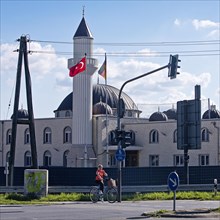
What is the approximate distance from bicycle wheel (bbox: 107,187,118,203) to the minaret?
41488 millimetres

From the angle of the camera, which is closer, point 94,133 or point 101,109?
point 94,133

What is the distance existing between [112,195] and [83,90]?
4348cm

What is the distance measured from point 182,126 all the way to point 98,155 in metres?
47.5

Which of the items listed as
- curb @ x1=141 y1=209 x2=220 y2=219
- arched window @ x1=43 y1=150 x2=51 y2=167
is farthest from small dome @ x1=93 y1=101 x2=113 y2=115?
curb @ x1=141 y1=209 x2=220 y2=219

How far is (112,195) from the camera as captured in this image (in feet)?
102

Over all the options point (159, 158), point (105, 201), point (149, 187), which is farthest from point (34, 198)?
point (159, 158)

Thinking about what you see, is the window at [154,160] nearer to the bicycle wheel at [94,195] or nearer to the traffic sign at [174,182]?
the bicycle wheel at [94,195]

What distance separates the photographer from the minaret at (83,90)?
72.6m

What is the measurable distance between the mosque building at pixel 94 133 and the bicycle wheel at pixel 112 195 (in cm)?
3665

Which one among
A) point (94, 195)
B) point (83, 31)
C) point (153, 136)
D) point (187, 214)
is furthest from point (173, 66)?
point (153, 136)

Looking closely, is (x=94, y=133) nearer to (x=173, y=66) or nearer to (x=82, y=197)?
(x=82, y=197)

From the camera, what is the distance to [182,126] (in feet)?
99.1

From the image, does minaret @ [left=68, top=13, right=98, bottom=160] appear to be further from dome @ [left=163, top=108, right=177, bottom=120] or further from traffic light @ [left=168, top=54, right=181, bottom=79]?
traffic light @ [left=168, top=54, right=181, bottom=79]

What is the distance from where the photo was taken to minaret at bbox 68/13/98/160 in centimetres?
7262
